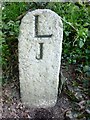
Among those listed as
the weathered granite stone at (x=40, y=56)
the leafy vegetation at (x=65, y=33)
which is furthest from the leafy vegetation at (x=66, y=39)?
the weathered granite stone at (x=40, y=56)

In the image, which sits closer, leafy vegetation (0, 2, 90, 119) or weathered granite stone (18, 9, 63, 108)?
weathered granite stone (18, 9, 63, 108)

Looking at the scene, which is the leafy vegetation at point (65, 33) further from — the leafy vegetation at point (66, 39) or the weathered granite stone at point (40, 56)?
the weathered granite stone at point (40, 56)

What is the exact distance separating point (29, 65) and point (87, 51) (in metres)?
0.59

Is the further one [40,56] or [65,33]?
[65,33]

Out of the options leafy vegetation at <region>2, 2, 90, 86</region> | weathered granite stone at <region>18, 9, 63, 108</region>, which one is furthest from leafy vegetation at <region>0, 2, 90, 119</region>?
weathered granite stone at <region>18, 9, 63, 108</region>

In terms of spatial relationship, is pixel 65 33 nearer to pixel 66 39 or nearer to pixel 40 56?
pixel 66 39

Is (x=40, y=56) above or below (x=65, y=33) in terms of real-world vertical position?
below

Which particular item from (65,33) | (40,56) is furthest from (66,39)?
(40,56)

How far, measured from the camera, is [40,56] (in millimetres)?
2506

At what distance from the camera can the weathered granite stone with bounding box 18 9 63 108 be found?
94.9 inches

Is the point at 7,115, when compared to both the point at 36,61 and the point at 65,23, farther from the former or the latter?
the point at 65,23

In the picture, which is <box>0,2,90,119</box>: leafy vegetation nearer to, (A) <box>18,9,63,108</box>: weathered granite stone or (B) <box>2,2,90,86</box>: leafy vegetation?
(B) <box>2,2,90,86</box>: leafy vegetation

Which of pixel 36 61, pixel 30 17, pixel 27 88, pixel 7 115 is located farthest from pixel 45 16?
pixel 7 115

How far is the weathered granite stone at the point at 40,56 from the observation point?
7.91 ft
